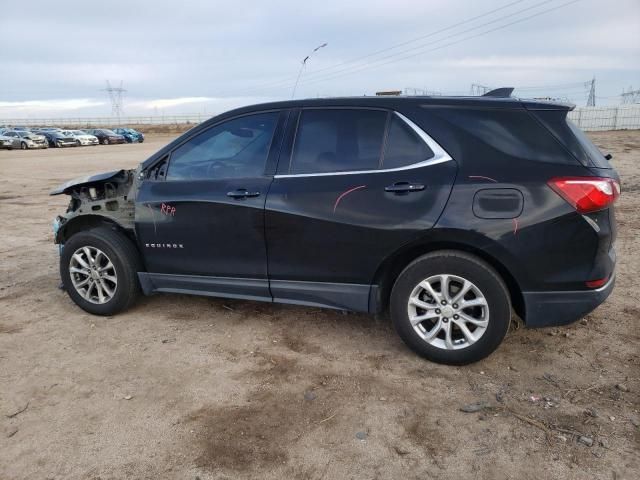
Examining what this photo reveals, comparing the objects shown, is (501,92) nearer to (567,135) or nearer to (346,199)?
(567,135)

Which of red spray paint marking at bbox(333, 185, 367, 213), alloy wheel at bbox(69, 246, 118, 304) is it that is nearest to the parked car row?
alloy wheel at bbox(69, 246, 118, 304)

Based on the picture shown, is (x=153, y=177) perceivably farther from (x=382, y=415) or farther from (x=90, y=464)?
(x=382, y=415)

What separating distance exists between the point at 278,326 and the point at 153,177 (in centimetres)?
161

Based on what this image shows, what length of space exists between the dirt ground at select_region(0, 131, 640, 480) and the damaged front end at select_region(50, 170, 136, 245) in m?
0.78

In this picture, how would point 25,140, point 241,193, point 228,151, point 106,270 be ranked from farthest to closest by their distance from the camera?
point 25,140 → point 106,270 → point 228,151 → point 241,193

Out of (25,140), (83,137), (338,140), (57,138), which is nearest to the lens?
(338,140)

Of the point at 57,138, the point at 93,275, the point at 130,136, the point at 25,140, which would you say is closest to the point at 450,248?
the point at 93,275

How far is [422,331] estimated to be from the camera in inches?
140

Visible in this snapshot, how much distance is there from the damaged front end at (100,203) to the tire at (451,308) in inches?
95.5

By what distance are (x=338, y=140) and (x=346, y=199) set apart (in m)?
0.47

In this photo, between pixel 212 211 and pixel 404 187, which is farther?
pixel 212 211

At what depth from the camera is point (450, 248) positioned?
136 inches

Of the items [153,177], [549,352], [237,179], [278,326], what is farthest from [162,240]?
[549,352]

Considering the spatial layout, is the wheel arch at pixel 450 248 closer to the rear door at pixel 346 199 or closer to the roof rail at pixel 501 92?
the rear door at pixel 346 199
